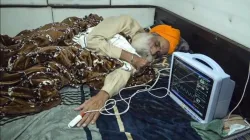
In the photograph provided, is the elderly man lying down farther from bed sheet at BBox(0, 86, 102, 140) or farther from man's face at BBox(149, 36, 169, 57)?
bed sheet at BBox(0, 86, 102, 140)

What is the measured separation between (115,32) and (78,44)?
0.92 feet

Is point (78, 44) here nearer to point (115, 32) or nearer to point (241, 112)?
point (115, 32)

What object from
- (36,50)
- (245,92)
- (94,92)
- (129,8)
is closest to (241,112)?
(245,92)

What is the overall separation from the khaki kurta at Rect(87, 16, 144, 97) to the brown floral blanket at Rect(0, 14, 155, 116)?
0.06 meters

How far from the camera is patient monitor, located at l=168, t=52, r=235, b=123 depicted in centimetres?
102

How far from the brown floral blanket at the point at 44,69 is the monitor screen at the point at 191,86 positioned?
251 mm

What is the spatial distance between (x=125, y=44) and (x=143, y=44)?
0.13m

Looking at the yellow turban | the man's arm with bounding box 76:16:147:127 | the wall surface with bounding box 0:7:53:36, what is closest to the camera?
the man's arm with bounding box 76:16:147:127

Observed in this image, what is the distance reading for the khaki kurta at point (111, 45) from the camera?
1.32m

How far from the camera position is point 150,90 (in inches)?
54.9

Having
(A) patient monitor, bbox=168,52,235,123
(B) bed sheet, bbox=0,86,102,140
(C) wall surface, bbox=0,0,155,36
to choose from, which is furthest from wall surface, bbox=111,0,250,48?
(B) bed sheet, bbox=0,86,102,140

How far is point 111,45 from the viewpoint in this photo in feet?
4.95

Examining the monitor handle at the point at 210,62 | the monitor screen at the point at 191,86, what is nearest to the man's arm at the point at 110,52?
the monitor screen at the point at 191,86

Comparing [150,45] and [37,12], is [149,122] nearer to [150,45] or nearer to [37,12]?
[150,45]
